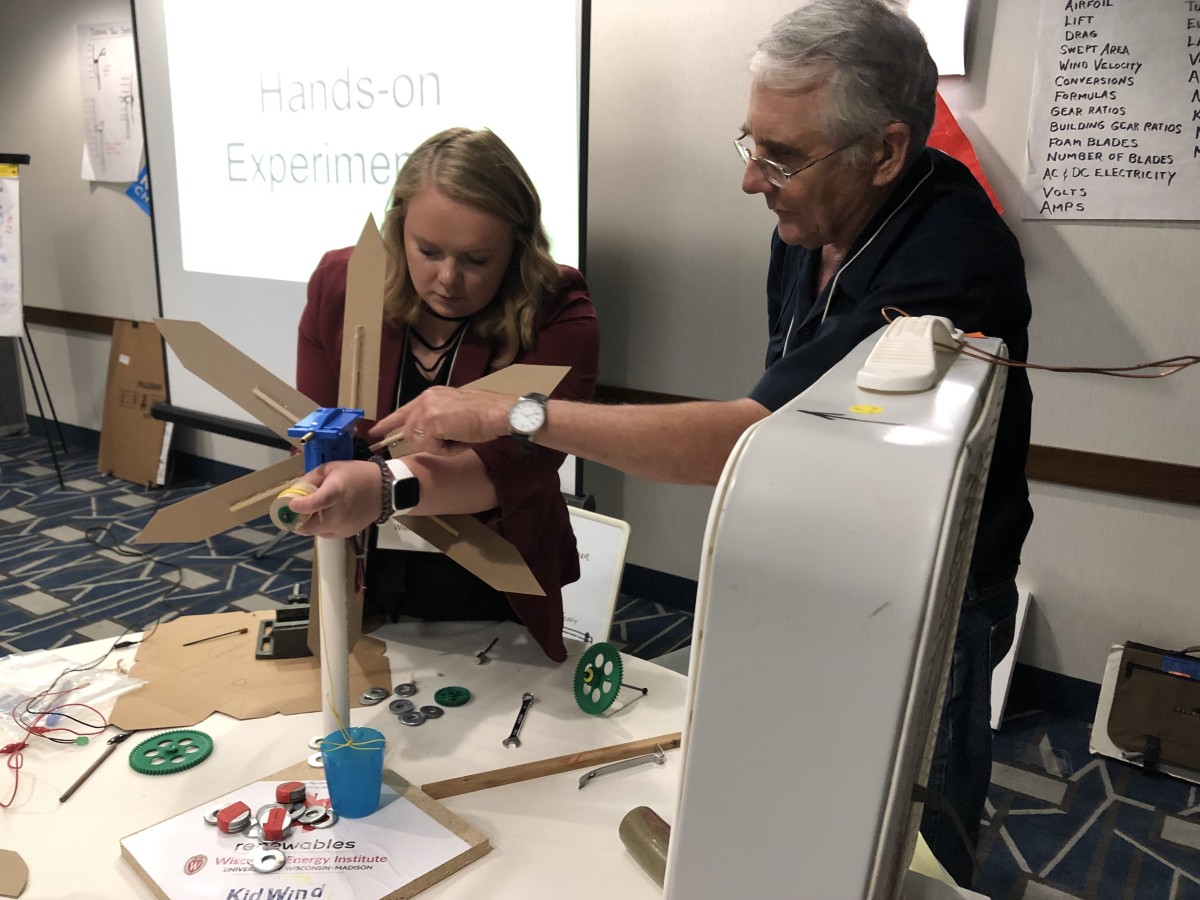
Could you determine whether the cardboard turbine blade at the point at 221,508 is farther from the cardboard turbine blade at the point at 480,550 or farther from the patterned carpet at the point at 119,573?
the patterned carpet at the point at 119,573

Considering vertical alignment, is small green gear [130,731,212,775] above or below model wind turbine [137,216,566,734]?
below

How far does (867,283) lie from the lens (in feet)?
3.72

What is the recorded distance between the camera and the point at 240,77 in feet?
9.95

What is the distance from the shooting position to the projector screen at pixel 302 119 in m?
2.55

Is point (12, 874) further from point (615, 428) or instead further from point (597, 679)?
point (615, 428)

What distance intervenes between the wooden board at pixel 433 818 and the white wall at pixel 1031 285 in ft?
6.71

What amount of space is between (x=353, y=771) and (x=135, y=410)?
4.10 meters

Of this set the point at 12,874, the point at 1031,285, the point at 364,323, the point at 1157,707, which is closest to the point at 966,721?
the point at 364,323

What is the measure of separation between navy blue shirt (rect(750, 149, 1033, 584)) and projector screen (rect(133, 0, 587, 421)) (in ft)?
4.86

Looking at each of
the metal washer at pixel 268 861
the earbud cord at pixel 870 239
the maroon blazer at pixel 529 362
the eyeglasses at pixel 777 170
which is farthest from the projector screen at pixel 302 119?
the metal washer at pixel 268 861

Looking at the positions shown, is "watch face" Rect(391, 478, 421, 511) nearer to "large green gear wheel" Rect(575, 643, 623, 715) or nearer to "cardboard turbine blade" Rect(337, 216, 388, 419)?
"cardboard turbine blade" Rect(337, 216, 388, 419)

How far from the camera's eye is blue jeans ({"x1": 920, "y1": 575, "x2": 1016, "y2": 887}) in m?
1.17

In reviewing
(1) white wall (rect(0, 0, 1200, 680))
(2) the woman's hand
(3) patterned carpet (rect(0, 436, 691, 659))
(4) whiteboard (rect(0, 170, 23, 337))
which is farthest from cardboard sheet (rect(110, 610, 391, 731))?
(4) whiteboard (rect(0, 170, 23, 337))

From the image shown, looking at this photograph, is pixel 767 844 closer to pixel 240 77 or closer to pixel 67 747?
pixel 67 747
